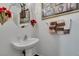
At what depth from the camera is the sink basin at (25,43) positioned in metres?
1.69

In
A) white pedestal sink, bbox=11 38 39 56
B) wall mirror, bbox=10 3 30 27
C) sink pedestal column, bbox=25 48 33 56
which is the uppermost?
wall mirror, bbox=10 3 30 27

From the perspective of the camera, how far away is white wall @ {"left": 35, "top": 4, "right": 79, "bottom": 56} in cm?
172

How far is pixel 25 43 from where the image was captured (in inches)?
67.2

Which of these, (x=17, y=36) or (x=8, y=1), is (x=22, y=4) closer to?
(x=8, y=1)

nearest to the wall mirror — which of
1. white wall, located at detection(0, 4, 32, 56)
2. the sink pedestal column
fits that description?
white wall, located at detection(0, 4, 32, 56)

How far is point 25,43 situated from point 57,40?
355 mm

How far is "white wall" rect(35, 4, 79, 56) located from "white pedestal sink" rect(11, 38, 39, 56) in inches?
2.9

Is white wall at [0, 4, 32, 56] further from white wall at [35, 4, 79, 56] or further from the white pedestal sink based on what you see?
white wall at [35, 4, 79, 56]

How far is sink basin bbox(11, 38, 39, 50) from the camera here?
169cm

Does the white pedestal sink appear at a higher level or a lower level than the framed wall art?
lower

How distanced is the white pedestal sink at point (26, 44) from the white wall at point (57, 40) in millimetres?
73

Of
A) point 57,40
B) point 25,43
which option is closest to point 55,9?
point 57,40

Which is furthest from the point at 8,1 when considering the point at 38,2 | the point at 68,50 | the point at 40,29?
the point at 68,50

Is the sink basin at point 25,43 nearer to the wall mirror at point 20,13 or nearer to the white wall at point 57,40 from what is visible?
the white wall at point 57,40
